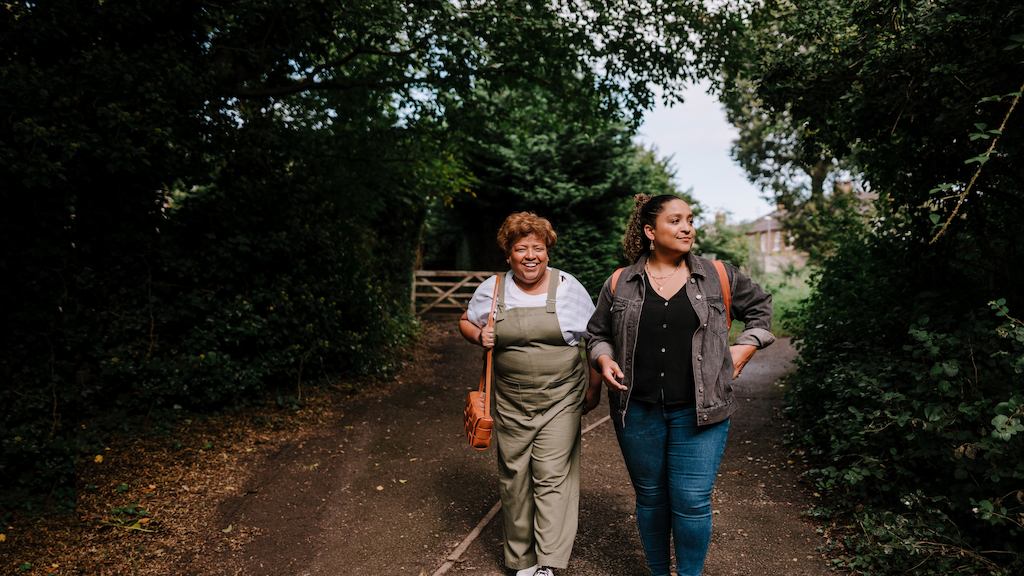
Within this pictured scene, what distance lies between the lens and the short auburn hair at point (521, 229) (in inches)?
129

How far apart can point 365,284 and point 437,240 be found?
12.3m

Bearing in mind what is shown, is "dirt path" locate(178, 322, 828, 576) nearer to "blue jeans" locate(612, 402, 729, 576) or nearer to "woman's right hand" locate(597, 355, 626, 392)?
"blue jeans" locate(612, 402, 729, 576)

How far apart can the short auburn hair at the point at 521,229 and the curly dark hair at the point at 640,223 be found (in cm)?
46

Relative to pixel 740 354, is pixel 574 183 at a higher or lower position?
higher

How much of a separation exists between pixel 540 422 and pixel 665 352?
87 centimetres

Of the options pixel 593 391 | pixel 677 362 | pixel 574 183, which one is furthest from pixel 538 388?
pixel 574 183

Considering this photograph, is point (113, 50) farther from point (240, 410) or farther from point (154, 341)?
point (240, 410)

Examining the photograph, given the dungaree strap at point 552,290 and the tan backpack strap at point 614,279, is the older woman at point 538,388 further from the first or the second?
the tan backpack strap at point 614,279

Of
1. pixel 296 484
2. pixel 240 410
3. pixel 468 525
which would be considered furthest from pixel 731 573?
pixel 240 410

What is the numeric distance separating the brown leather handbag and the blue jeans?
2.30 ft

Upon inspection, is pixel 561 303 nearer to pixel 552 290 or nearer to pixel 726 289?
pixel 552 290

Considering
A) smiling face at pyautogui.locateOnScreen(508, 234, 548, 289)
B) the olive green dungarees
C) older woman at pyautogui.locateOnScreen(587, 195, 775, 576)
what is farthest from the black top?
smiling face at pyautogui.locateOnScreen(508, 234, 548, 289)

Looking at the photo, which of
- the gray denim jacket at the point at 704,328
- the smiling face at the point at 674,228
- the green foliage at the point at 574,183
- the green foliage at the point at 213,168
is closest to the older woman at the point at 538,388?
the gray denim jacket at the point at 704,328

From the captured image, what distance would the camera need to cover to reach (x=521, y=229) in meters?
3.27
